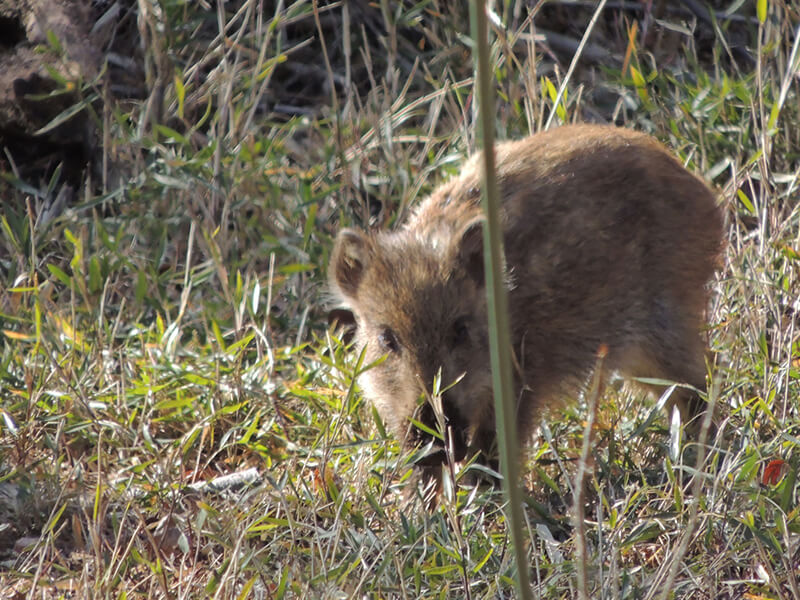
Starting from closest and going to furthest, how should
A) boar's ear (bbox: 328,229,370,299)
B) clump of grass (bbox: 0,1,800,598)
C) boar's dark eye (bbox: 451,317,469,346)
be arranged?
clump of grass (bbox: 0,1,800,598) < boar's dark eye (bbox: 451,317,469,346) < boar's ear (bbox: 328,229,370,299)

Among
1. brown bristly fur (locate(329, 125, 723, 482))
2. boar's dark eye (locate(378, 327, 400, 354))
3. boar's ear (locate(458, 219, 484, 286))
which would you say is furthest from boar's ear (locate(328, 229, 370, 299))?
boar's ear (locate(458, 219, 484, 286))

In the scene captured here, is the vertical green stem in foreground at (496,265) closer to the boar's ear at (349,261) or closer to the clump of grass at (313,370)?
the clump of grass at (313,370)

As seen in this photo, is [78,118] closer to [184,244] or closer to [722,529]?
[184,244]

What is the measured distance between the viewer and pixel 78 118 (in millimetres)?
6387

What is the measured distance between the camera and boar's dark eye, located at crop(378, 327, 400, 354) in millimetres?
4379

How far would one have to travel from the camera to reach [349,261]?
4.65 metres

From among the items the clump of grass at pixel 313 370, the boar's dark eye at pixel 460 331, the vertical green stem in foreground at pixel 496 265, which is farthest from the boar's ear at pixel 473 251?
the vertical green stem in foreground at pixel 496 265

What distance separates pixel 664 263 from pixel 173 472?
2172 millimetres

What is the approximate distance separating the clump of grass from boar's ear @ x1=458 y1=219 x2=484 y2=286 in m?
0.65

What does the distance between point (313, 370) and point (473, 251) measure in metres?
0.96

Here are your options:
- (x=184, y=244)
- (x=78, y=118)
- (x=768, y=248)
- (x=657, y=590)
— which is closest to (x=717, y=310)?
(x=768, y=248)

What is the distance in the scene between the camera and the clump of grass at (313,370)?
3.32 metres

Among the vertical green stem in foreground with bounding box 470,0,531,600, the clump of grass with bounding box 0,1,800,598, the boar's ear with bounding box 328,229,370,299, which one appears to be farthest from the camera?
the boar's ear with bounding box 328,229,370,299

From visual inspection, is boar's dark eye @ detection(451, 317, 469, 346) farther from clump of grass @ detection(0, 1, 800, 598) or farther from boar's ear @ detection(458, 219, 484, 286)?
clump of grass @ detection(0, 1, 800, 598)
